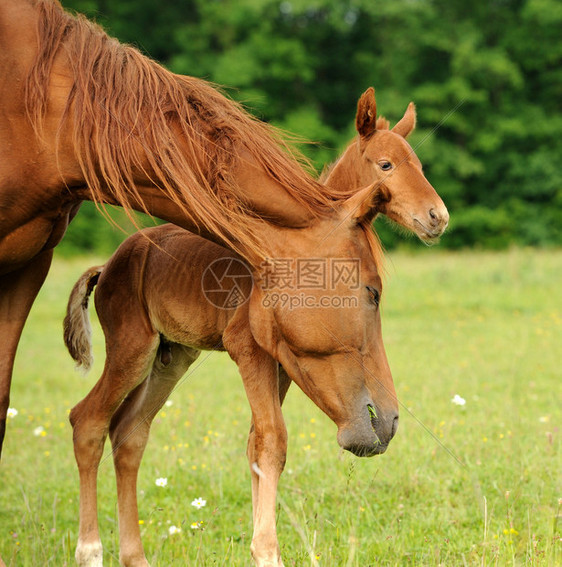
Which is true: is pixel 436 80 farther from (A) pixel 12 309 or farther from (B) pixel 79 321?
(A) pixel 12 309

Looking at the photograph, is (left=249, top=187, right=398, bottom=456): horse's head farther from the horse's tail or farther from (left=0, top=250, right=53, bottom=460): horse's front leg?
the horse's tail

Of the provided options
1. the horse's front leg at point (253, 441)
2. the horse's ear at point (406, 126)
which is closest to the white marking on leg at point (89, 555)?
the horse's front leg at point (253, 441)

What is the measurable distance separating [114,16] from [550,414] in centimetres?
2728

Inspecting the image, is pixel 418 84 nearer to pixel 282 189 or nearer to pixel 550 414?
pixel 550 414

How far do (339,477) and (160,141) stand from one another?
8.21 ft

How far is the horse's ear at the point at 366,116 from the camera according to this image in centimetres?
389

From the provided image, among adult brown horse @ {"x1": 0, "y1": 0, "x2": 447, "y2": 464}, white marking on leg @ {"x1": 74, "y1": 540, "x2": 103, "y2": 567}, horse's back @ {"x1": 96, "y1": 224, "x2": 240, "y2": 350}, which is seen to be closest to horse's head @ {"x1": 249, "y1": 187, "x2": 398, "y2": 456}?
adult brown horse @ {"x1": 0, "y1": 0, "x2": 447, "y2": 464}

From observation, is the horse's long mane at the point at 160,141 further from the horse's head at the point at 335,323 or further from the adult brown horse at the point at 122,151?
the horse's head at the point at 335,323

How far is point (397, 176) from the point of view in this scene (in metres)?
3.83

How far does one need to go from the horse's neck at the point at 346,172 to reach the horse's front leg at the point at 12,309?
5.28ft

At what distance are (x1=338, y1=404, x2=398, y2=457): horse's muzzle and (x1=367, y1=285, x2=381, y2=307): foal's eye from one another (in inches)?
15.9

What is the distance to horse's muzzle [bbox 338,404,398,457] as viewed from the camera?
8.65 feet

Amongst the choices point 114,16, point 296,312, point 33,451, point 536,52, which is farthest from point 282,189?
point 114,16

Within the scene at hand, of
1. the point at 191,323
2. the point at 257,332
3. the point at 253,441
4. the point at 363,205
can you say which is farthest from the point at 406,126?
the point at 253,441
